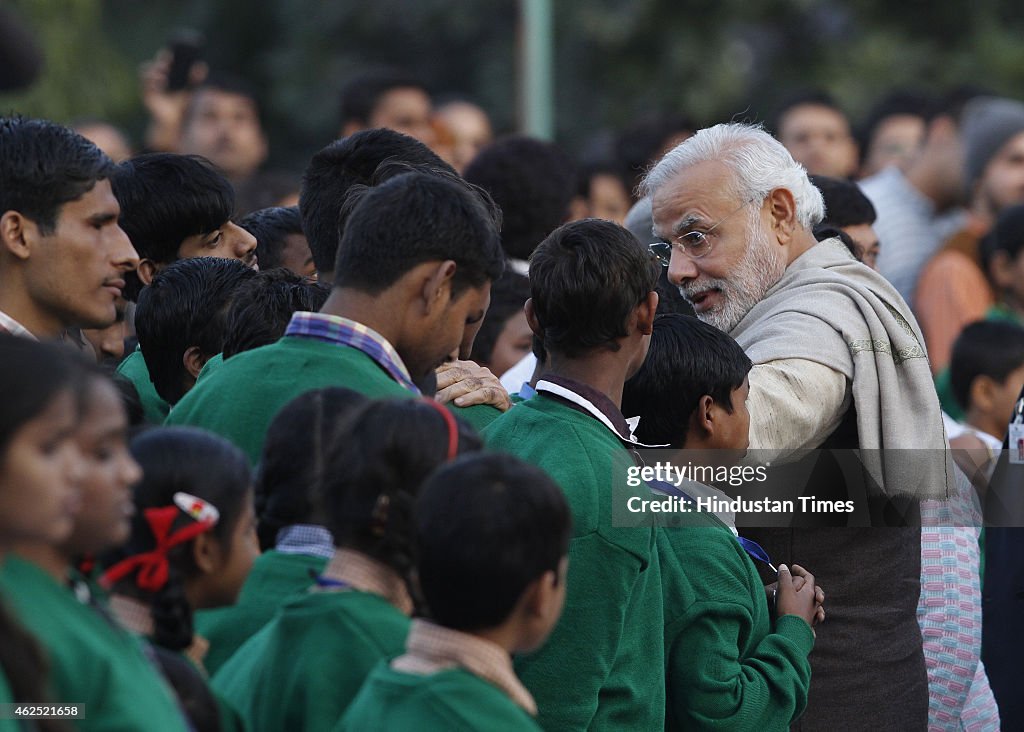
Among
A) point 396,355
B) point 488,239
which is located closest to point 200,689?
point 396,355

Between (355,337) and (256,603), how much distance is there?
58 centimetres

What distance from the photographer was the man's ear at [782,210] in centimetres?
468

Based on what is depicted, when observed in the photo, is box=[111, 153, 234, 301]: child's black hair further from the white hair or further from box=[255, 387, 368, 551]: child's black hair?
box=[255, 387, 368, 551]: child's black hair

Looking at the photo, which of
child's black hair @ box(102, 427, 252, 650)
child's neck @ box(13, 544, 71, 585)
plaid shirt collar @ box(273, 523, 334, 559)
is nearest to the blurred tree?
plaid shirt collar @ box(273, 523, 334, 559)

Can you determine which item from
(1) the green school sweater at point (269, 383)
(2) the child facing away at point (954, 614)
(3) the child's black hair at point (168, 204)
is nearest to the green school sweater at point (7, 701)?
(1) the green school sweater at point (269, 383)

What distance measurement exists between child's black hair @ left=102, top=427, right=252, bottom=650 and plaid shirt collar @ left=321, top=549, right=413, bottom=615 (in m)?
0.20

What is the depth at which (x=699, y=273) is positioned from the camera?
15.3 ft

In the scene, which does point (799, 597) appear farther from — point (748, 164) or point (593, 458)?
point (748, 164)

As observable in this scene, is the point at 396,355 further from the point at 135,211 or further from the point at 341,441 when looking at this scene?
the point at 135,211

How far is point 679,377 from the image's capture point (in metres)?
4.00

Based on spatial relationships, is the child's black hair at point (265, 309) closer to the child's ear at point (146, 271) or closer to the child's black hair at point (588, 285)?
the child's black hair at point (588, 285)

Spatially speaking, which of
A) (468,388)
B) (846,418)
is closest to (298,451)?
(468,388)

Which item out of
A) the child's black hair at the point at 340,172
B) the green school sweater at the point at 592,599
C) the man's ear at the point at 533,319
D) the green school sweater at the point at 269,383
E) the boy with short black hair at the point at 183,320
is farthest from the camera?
the boy with short black hair at the point at 183,320

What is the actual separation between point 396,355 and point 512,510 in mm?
816
